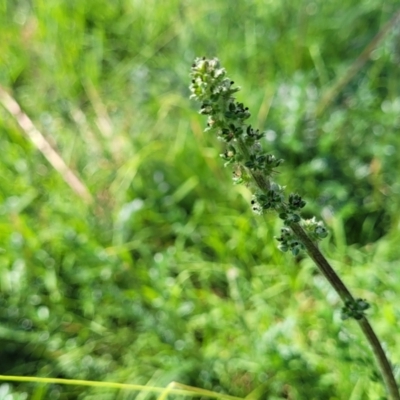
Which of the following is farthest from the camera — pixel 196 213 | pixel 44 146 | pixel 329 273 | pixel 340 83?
pixel 44 146

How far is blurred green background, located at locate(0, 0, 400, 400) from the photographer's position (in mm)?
1819

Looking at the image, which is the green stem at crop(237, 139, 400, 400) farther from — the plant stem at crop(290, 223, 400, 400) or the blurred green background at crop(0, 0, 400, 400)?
the blurred green background at crop(0, 0, 400, 400)

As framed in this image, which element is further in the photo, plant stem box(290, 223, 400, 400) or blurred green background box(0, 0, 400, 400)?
blurred green background box(0, 0, 400, 400)

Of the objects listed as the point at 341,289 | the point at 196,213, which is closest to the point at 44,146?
the point at 196,213

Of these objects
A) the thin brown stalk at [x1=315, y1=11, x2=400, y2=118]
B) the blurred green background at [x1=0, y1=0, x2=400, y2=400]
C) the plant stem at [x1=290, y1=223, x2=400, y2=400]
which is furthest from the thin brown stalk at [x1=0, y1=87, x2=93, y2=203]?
the plant stem at [x1=290, y1=223, x2=400, y2=400]

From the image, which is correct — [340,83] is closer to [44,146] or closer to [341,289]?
[44,146]

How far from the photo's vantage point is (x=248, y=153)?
92cm

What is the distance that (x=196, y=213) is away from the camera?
221 cm

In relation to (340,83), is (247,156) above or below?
below

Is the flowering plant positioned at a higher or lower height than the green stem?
higher

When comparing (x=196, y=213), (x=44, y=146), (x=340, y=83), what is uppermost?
(x=340, y=83)

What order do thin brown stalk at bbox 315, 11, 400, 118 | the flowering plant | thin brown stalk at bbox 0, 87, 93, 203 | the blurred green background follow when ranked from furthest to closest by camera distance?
thin brown stalk at bbox 0, 87, 93, 203 < thin brown stalk at bbox 315, 11, 400, 118 < the blurred green background < the flowering plant

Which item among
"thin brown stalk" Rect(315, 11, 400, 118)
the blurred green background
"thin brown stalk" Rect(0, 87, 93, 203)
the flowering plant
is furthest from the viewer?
"thin brown stalk" Rect(0, 87, 93, 203)

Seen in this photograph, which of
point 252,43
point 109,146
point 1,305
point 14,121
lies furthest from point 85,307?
point 252,43
